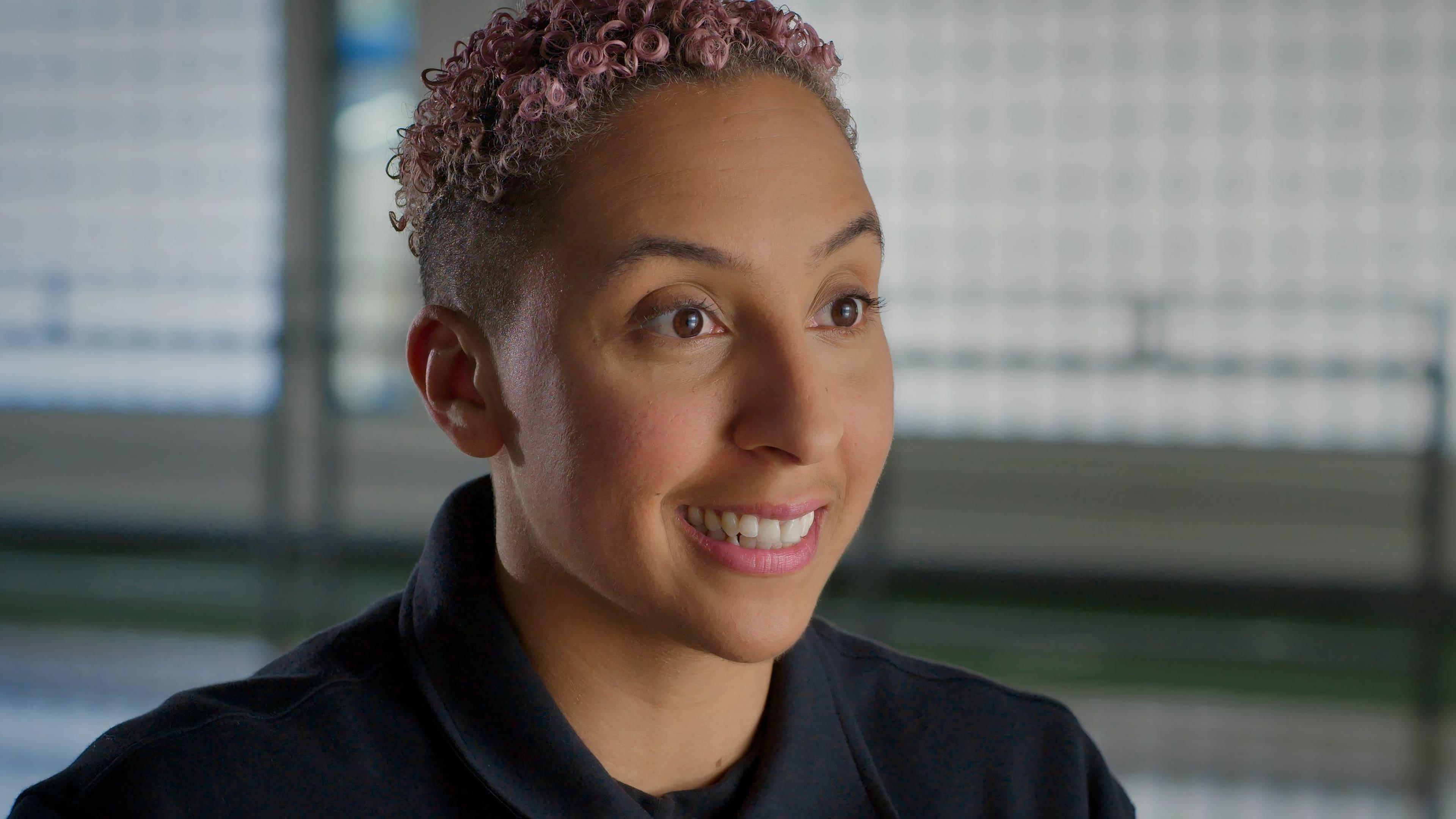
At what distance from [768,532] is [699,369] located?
126 millimetres

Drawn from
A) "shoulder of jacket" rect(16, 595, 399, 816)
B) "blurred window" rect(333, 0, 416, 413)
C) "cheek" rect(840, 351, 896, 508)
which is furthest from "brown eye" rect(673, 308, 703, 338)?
"blurred window" rect(333, 0, 416, 413)

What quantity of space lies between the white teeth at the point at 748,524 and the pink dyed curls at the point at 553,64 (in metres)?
0.31

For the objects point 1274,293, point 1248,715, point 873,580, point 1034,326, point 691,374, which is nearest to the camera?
point 691,374

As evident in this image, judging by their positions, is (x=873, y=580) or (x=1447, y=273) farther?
(x=1447, y=273)

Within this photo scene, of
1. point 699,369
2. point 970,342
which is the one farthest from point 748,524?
point 970,342

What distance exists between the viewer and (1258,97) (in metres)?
5.25

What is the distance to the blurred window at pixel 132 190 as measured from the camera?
5.28 meters

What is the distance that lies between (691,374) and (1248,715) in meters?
3.22

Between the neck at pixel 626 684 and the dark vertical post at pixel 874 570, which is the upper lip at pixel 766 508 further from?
the dark vertical post at pixel 874 570

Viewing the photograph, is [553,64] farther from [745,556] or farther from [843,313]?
[745,556]

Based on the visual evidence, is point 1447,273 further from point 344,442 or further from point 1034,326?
point 344,442

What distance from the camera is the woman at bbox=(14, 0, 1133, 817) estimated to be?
92 centimetres

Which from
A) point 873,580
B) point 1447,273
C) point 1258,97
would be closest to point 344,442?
point 873,580

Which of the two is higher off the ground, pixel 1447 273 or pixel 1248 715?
pixel 1447 273
